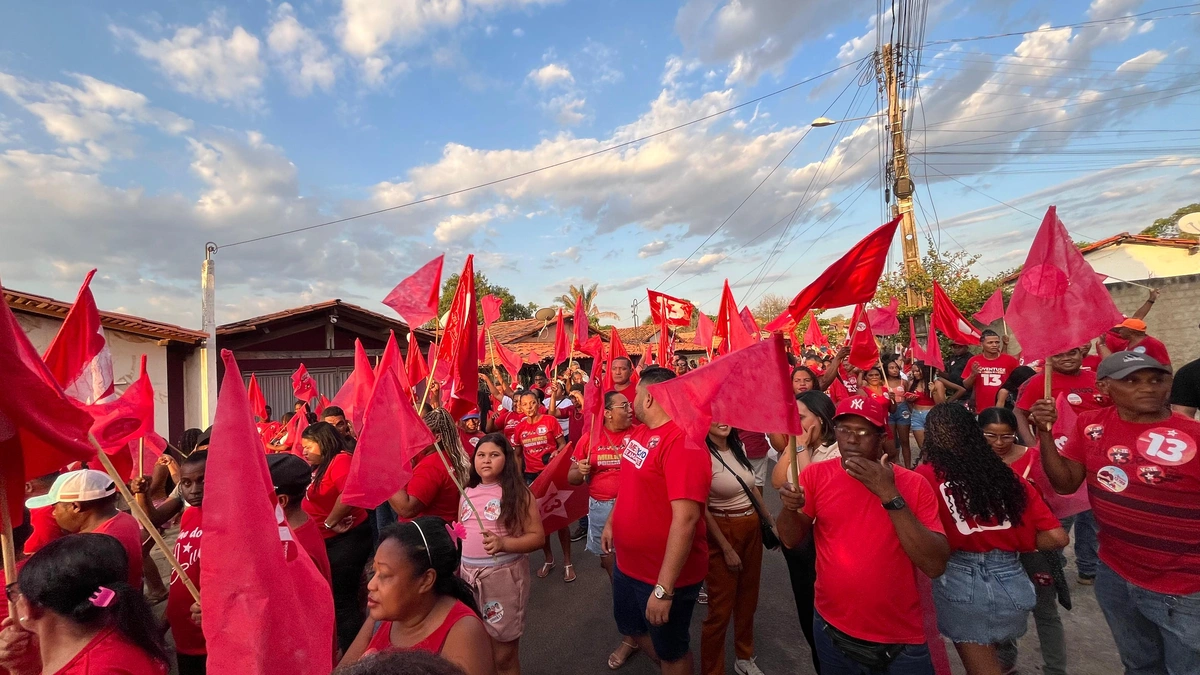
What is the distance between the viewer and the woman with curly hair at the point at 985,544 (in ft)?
7.86

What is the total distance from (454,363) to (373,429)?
1.25 metres

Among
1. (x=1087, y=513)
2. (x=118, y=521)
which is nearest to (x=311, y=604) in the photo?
(x=118, y=521)

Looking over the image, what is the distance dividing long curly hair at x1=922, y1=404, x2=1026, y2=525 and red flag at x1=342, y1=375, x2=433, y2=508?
9.08 ft

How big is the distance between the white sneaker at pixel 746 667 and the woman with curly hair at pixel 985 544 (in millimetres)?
1277

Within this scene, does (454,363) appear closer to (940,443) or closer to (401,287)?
(401,287)

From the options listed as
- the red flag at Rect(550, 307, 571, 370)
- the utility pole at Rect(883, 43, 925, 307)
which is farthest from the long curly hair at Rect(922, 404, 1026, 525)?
the utility pole at Rect(883, 43, 925, 307)

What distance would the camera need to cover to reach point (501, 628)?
9.04 feet

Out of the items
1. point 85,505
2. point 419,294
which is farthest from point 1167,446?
point 85,505

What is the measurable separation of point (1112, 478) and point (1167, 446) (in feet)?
0.82

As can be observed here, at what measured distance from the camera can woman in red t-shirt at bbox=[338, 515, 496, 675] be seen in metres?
1.82

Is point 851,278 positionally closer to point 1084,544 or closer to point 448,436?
point 448,436

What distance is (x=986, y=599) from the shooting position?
241 cm

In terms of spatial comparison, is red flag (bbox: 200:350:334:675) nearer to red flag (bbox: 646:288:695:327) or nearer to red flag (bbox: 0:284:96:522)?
red flag (bbox: 0:284:96:522)

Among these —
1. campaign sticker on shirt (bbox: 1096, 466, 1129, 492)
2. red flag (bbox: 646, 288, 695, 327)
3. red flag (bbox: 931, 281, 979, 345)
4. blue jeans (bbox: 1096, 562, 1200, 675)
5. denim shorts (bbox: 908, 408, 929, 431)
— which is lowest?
blue jeans (bbox: 1096, 562, 1200, 675)
